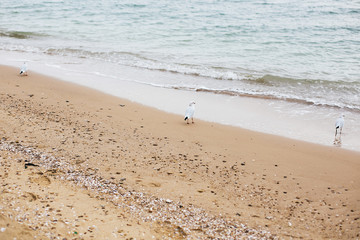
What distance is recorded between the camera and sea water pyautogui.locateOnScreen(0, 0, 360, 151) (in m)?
10.8

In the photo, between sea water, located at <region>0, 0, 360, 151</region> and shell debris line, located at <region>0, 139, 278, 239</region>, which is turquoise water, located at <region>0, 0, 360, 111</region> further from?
shell debris line, located at <region>0, 139, 278, 239</region>

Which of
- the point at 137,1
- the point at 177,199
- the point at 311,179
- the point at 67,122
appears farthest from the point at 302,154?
the point at 137,1

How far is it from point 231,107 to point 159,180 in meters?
5.28

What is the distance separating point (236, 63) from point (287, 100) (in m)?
4.50

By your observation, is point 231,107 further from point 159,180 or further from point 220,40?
point 220,40

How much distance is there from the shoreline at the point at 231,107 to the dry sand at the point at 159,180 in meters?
0.79

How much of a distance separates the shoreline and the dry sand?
79 centimetres

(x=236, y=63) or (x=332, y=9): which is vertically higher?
(x=332, y=9)

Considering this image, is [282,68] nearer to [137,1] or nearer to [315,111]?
[315,111]

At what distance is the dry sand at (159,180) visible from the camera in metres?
4.81

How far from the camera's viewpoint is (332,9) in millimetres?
24984

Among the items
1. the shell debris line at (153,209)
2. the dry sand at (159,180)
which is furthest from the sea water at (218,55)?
the shell debris line at (153,209)

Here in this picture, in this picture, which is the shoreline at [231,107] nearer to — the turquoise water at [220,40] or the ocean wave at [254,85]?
the ocean wave at [254,85]

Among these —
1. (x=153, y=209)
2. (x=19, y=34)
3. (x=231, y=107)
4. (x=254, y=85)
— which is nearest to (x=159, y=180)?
(x=153, y=209)
